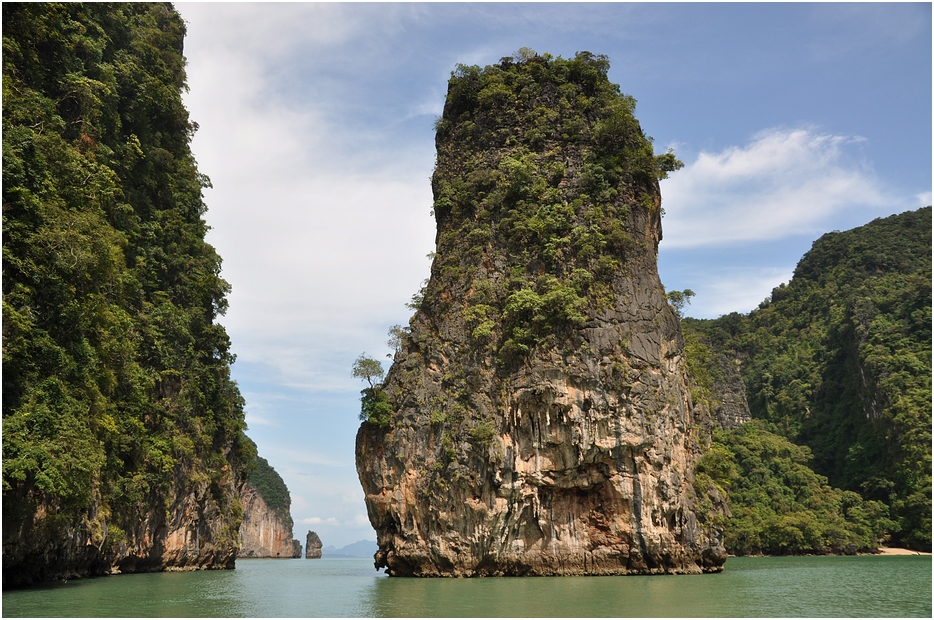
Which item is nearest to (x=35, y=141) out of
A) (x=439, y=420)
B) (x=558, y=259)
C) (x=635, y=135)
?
(x=439, y=420)

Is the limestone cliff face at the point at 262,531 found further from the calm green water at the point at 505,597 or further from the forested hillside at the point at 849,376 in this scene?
the calm green water at the point at 505,597

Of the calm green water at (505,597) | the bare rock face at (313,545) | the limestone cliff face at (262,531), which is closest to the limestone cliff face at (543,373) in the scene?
the calm green water at (505,597)

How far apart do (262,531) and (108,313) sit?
260ft

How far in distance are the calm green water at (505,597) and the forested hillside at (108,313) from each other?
7.57 feet

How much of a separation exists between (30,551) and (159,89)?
20298mm

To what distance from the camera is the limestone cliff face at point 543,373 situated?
81.6 feet

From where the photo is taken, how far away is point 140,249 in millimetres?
27734

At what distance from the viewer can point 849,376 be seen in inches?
2352

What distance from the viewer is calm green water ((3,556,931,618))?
49.1 feet

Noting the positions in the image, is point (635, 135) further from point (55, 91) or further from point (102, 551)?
point (102, 551)

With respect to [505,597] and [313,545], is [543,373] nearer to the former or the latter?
[505,597]

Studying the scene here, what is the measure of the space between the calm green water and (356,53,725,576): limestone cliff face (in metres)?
1.84

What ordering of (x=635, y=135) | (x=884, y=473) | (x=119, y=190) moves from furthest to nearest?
(x=884, y=473) < (x=635, y=135) < (x=119, y=190)

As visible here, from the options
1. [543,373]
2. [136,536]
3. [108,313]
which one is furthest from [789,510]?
[108,313]
